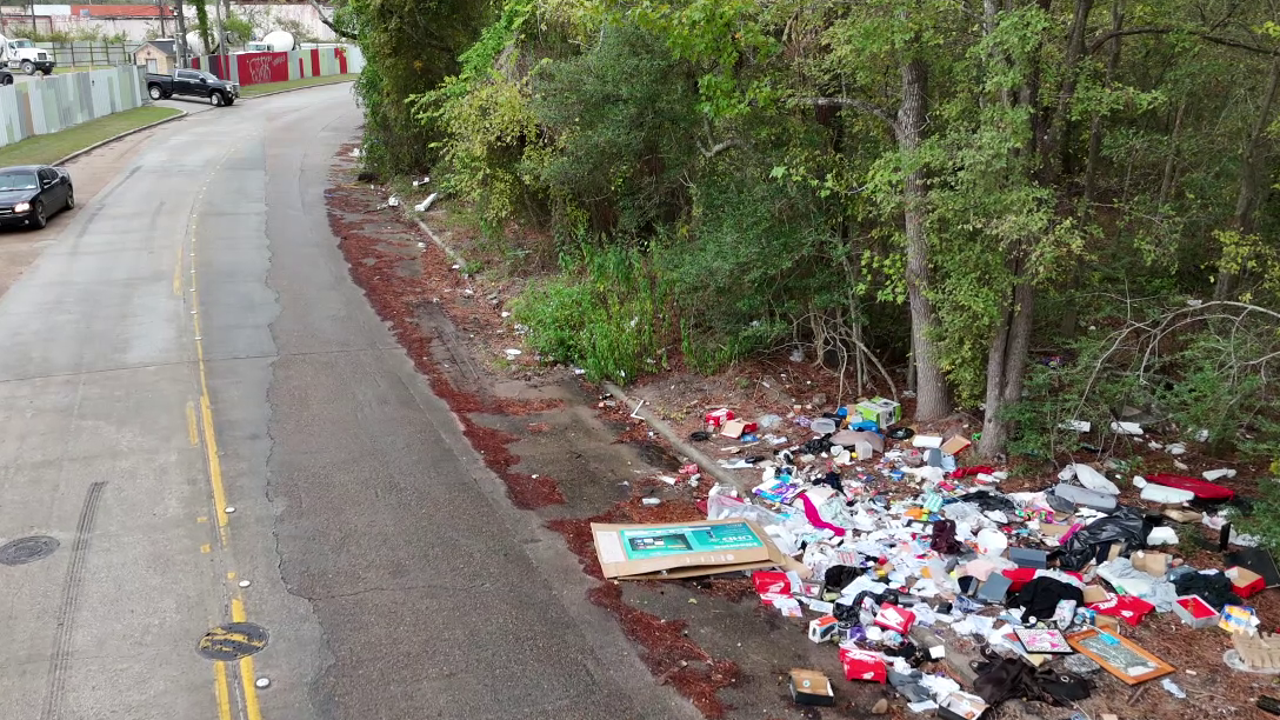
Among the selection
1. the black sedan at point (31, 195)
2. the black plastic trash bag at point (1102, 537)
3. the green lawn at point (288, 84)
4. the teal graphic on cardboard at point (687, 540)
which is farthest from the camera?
the green lawn at point (288, 84)

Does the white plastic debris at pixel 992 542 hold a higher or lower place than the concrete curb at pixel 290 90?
lower

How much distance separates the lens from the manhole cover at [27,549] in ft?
27.4

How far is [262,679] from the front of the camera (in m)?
6.80

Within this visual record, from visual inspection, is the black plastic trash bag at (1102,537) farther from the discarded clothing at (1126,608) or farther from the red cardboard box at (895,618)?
the red cardboard box at (895,618)

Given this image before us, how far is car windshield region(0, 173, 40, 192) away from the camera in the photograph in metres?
22.0

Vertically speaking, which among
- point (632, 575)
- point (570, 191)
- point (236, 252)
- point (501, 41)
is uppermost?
point (501, 41)

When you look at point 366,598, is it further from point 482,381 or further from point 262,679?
point 482,381

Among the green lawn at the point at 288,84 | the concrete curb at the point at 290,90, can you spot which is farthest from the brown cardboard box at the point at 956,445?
the green lawn at the point at 288,84

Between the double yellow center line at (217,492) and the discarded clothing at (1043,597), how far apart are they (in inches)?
227

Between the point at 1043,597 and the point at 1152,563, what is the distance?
1.18 m

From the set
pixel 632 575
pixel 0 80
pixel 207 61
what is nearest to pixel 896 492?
pixel 632 575

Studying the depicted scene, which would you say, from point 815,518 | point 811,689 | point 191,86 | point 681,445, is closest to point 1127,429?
point 815,518

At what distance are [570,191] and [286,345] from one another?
562cm

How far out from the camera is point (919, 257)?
1054 centimetres
